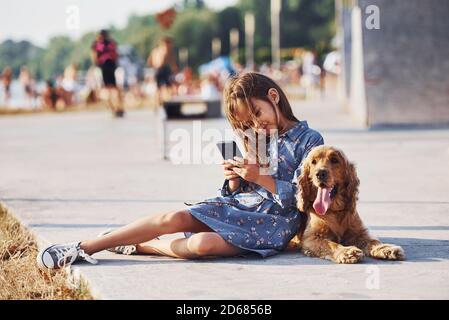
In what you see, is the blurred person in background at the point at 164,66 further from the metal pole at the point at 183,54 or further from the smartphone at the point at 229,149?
the metal pole at the point at 183,54

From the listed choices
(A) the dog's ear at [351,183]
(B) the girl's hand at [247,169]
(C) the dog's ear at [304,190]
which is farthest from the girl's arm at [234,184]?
(A) the dog's ear at [351,183]

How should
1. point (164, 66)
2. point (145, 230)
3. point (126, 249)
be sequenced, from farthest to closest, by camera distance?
point (164, 66), point (126, 249), point (145, 230)

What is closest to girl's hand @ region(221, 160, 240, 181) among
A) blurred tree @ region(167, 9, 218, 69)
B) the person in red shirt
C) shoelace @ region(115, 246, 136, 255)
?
shoelace @ region(115, 246, 136, 255)

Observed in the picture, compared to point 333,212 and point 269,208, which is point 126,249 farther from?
point 333,212

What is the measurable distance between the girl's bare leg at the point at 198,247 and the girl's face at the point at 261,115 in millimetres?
675

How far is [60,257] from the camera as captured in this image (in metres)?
5.36

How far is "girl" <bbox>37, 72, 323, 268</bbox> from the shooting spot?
5.39 m

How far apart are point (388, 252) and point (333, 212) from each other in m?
0.41

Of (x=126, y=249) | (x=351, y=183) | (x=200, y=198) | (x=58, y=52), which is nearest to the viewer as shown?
(x=351, y=183)

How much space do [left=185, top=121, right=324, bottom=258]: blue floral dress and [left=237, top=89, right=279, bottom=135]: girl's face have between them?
97 millimetres

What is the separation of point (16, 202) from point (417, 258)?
4.13 m

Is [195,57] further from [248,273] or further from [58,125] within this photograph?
[248,273]

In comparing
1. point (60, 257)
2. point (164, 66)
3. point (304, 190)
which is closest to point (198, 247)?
point (304, 190)
